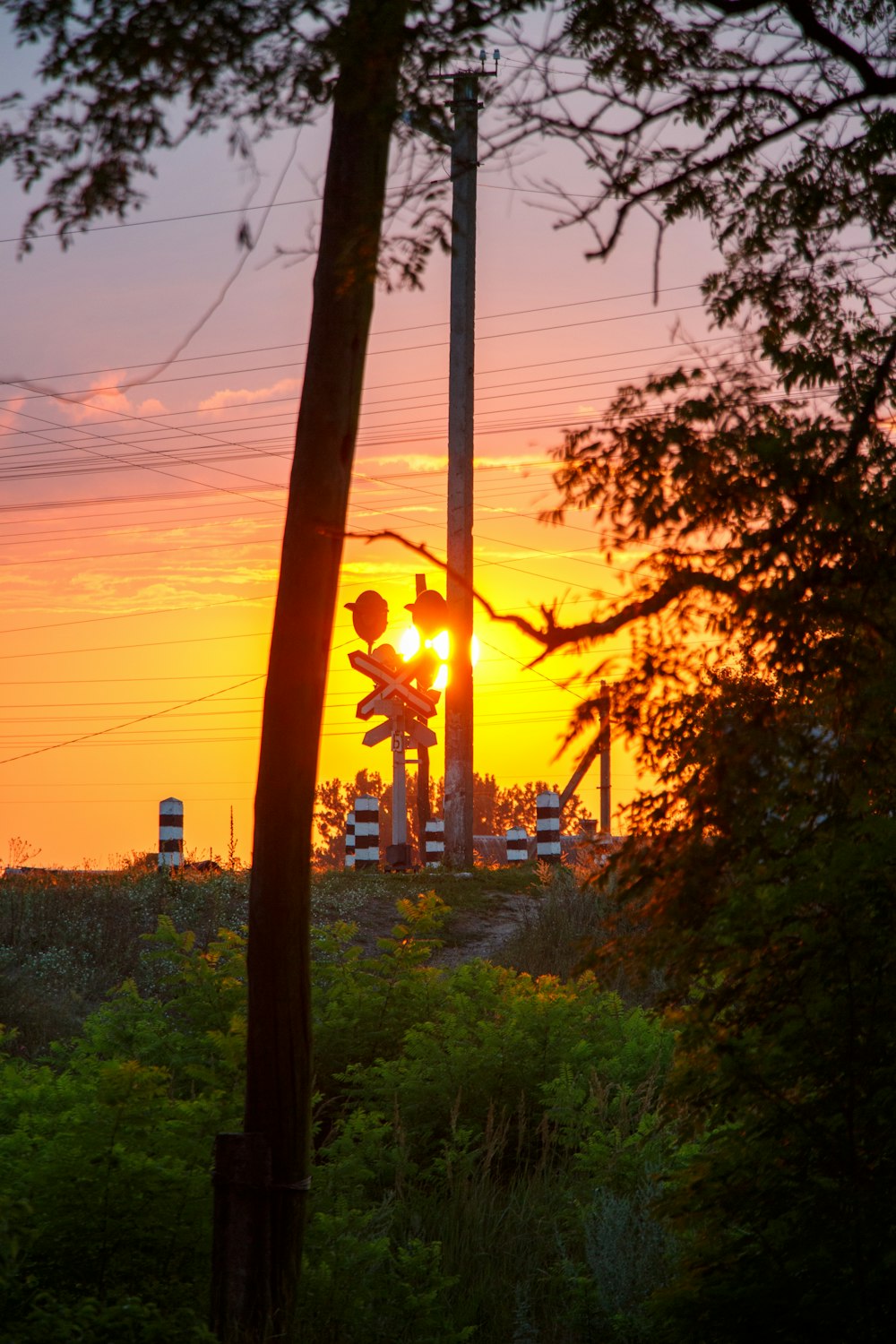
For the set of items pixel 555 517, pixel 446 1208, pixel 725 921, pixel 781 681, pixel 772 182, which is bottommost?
pixel 446 1208

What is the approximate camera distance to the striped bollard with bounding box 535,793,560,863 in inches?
768

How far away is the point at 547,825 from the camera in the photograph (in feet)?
64.9

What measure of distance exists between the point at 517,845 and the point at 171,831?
24.5 ft

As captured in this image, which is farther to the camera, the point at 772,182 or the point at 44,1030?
the point at 44,1030

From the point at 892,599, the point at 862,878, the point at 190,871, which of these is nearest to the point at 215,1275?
the point at 862,878

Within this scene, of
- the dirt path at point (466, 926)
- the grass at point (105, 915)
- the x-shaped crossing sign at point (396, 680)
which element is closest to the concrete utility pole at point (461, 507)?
the x-shaped crossing sign at point (396, 680)

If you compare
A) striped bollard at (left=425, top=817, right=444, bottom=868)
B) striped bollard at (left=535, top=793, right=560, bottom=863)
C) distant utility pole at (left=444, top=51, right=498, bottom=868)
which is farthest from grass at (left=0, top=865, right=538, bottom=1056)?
striped bollard at (left=425, top=817, right=444, bottom=868)

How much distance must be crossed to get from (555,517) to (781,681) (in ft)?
2.78

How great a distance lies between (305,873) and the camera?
4.59 m

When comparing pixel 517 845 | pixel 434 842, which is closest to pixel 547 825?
pixel 517 845

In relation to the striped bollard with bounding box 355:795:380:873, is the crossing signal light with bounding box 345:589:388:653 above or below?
above

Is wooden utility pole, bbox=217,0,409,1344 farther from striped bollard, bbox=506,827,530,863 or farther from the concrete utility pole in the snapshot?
striped bollard, bbox=506,827,530,863

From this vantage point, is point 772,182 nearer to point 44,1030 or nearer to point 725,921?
point 725,921

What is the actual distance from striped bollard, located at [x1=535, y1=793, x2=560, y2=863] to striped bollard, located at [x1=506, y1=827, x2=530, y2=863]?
1570 mm
